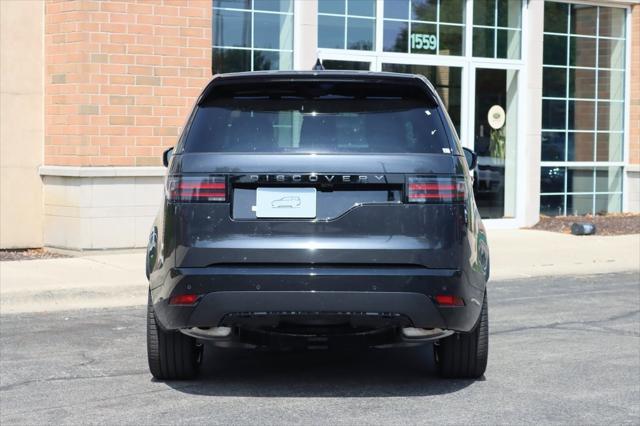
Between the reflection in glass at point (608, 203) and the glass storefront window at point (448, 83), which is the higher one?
the glass storefront window at point (448, 83)

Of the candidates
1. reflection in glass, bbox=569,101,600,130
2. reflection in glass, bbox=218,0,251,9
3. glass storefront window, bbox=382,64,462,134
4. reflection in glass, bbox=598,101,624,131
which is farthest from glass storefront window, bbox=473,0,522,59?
reflection in glass, bbox=218,0,251,9

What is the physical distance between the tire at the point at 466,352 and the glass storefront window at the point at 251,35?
25.9 ft

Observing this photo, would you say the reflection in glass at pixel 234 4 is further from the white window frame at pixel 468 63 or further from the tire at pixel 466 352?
the tire at pixel 466 352

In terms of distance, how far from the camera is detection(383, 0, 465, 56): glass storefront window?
1546 cm

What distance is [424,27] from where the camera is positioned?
15758mm

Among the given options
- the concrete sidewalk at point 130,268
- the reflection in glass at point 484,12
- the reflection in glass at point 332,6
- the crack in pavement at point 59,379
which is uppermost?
the reflection in glass at point 484,12

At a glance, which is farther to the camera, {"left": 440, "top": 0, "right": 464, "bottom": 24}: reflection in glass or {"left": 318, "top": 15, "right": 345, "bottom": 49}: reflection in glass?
{"left": 440, "top": 0, "right": 464, "bottom": 24}: reflection in glass

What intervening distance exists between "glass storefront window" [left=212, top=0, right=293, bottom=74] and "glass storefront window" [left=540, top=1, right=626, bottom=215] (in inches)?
187

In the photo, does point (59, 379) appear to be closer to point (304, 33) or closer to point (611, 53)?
point (304, 33)

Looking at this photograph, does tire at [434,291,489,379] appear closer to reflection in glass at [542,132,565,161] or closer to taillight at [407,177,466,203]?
taillight at [407,177,466,203]

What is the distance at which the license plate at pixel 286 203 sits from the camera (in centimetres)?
584

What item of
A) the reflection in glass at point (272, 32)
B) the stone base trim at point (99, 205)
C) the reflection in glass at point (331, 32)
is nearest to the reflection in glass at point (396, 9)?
the reflection in glass at point (331, 32)

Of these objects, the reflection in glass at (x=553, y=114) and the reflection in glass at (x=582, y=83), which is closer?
the reflection in glass at (x=553, y=114)

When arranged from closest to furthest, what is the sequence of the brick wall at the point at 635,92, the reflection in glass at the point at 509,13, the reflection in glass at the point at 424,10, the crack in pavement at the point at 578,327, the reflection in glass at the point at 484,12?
the crack in pavement at the point at 578,327
the reflection in glass at the point at 424,10
the reflection in glass at the point at 484,12
the reflection in glass at the point at 509,13
the brick wall at the point at 635,92
